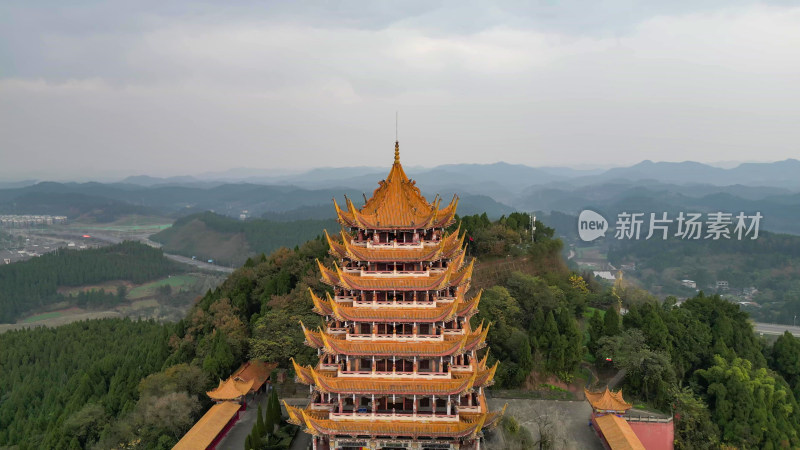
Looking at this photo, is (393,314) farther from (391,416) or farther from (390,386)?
(391,416)

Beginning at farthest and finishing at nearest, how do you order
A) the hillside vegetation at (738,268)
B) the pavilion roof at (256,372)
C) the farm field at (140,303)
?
the farm field at (140,303) → the hillside vegetation at (738,268) → the pavilion roof at (256,372)

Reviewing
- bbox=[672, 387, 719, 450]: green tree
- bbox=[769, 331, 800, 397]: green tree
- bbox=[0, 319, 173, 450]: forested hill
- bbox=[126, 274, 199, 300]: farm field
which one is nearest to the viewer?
bbox=[672, 387, 719, 450]: green tree

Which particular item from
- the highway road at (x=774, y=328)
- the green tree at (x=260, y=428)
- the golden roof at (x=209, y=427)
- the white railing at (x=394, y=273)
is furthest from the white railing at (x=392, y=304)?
the highway road at (x=774, y=328)

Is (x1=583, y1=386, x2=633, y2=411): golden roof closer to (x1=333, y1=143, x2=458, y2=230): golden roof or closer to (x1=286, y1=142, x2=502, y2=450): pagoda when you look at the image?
(x1=286, y1=142, x2=502, y2=450): pagoda

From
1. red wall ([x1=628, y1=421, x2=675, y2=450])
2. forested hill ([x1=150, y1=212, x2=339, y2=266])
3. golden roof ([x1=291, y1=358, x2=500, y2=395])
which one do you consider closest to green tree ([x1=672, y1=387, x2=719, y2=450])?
red wall ([x1=628, y1=421, x2=675, y2=450])

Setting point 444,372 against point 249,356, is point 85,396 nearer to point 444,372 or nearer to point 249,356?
point 249,356

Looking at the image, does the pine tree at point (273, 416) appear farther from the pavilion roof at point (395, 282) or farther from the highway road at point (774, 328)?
the highway road at point (774, 328)
